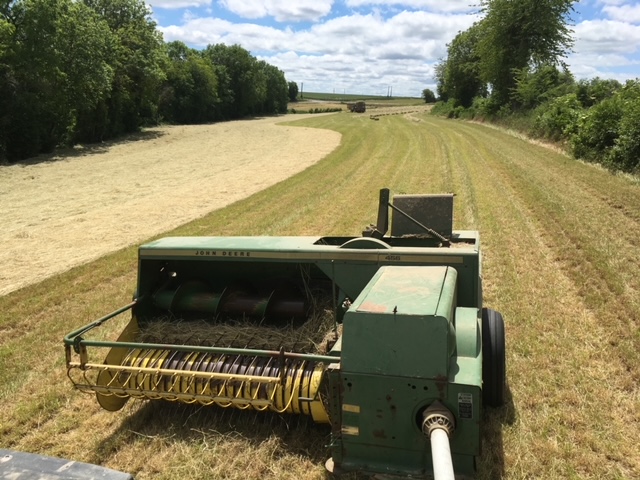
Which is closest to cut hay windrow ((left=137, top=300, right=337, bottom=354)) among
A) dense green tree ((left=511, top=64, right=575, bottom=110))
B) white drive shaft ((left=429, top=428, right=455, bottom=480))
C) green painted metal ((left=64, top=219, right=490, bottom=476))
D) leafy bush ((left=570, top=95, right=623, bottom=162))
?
green painted metal ((left=64, top=219, right=490, bottom=476))

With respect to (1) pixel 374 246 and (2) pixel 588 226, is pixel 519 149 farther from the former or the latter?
(1) pixel 374 246

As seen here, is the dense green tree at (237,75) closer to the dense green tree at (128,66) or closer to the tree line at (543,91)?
the tree line at (543,91)

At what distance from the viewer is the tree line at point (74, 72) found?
→ 888 inches

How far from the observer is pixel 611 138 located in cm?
1644

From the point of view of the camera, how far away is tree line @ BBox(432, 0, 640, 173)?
16.2m

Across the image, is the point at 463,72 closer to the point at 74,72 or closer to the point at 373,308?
the point at 74,72

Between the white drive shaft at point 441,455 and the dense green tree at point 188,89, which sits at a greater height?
the dense green tree at point 188,89

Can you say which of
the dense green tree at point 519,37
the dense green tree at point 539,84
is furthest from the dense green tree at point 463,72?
the dense green tree at point 539,84

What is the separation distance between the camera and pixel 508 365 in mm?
4664

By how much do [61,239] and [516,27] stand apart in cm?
3526

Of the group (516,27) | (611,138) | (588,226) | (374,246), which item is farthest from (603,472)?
(516,27)

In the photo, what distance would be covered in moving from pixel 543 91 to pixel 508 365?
97.1ft

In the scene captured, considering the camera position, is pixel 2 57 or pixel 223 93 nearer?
pixel 2 57

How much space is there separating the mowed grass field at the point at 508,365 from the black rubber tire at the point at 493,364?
0.52ft
